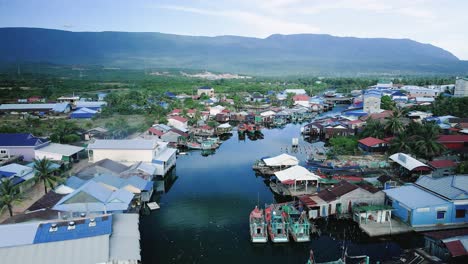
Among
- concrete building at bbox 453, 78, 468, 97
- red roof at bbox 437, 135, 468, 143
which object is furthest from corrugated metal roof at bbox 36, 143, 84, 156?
concrete building at bbox 453, 78, 468, 97

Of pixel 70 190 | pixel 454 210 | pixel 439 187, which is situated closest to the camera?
pixel 454 210

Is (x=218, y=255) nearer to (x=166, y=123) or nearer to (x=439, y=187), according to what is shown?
(x=439, y=187)

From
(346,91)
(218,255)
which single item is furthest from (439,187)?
(346,91)

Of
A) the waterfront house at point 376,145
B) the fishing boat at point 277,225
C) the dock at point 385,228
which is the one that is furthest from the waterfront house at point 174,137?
the dock at point 385,228

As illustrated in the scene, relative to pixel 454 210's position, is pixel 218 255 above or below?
below

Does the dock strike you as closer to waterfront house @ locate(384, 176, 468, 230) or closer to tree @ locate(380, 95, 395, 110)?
waterfront house @ locate(384, 176, 468, 230)

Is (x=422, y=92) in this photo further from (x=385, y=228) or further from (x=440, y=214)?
(x=385, y=228)

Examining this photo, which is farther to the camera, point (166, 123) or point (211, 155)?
point (166, 123)

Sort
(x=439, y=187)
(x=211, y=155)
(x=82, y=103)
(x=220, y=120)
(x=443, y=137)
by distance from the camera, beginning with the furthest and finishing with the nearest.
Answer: (x=82, y=103)
(x=220, y=120)
(x=211, y=155)
(x=443, y=137)
(x=439, y=187)
